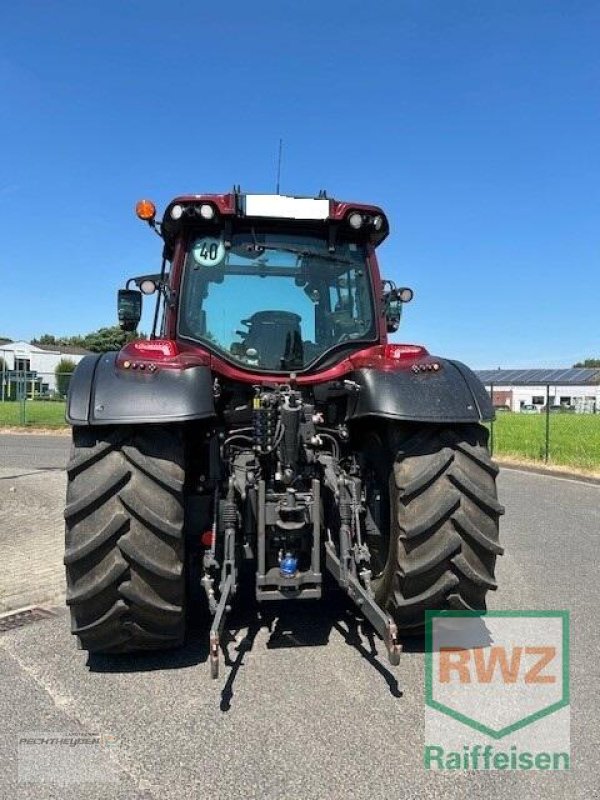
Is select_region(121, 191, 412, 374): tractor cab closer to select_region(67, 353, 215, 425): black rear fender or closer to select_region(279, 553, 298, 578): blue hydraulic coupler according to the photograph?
select_region(67, 353, 215, 425): black rear fender

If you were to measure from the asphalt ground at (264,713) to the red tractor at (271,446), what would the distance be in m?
0.28

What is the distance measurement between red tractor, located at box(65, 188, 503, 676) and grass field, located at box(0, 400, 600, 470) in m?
10.3

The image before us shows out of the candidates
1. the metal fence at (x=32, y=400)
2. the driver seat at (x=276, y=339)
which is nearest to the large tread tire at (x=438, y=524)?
the driver seat at (x=276, y=339)

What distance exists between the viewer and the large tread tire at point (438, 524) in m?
3.64

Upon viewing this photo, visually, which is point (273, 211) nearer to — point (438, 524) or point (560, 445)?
point (438, 524)

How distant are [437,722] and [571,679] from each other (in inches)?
37.9

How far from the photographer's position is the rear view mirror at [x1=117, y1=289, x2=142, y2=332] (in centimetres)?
479

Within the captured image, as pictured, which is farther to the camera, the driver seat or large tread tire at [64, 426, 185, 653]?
the driver seat

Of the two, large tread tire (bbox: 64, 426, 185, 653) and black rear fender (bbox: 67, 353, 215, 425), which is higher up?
black rear fender (bbox: 67, 353, 215, 425)

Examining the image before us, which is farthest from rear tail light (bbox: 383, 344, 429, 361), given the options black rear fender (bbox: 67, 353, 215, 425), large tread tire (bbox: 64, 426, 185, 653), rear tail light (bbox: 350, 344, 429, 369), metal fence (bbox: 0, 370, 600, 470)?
metal fence (bbox: 0, 370, 600, 470)

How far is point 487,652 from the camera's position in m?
3.92

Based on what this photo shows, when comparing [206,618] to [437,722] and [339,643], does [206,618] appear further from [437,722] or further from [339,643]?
[437,722]

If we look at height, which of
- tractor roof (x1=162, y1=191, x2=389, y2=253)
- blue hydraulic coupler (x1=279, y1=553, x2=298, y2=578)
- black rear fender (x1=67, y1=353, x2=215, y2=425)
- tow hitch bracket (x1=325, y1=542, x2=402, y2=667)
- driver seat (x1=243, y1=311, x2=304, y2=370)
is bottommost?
tow hitch bracket (x1=325, y1=542, x2=402, y2=667)

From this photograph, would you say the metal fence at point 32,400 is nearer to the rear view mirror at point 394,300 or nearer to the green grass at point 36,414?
the green grass at point 36,414
